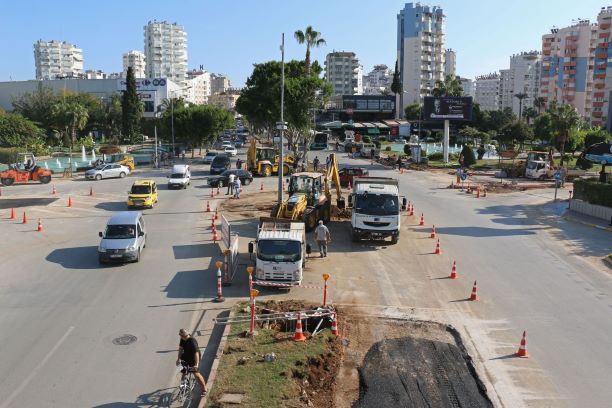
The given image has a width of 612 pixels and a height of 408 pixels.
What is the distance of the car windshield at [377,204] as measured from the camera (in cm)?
2452

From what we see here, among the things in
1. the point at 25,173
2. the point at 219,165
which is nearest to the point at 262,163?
the point at 219,165

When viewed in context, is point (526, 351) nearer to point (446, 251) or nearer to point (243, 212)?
point (446, 251)

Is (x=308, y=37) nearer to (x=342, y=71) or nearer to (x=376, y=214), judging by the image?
(x=376, y=214)

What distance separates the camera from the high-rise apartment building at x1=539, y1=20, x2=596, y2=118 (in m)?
136

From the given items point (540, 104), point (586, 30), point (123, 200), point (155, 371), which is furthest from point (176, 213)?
point (586, 30)

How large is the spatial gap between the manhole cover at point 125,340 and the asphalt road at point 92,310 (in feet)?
0.08

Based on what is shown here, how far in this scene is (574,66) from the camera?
140 m

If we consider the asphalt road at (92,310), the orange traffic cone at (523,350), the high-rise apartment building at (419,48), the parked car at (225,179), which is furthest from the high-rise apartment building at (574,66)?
the orange traffic cone at (523,350)

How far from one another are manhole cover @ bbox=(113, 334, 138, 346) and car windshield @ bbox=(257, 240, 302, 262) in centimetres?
529

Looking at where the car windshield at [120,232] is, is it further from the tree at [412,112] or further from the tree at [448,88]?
the tree at [412,112]

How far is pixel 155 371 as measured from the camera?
12586mm

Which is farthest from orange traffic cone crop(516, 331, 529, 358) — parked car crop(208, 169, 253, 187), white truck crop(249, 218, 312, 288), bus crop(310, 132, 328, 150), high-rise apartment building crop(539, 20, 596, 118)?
high-rise apartment building crop(539, 20, 596, 118)

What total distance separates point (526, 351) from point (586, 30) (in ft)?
478

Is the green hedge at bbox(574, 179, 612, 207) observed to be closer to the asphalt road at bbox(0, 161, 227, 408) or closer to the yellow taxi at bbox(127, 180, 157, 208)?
the asphalt road at bbox(0, 161, 227, 408)
